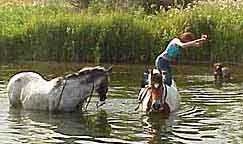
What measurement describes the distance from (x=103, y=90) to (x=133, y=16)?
11.8 metres

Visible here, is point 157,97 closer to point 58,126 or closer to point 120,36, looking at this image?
point 58,126

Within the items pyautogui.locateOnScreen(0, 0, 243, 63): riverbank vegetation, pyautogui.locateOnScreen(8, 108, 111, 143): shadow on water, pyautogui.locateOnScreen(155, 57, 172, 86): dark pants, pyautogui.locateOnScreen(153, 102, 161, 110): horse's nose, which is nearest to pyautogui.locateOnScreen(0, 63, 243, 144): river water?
pyautogui.locateOnScreen(8, 108, 111, 143): shadow on water

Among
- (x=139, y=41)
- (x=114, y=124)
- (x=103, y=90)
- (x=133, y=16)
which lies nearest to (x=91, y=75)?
(x=103, y=90)

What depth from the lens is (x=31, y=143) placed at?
11789mm

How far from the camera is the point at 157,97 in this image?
14.4 meters

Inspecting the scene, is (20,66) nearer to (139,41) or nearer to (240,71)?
(139,41)

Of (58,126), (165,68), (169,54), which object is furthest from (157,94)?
(58,126)

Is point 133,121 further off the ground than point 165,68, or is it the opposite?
point 165,68

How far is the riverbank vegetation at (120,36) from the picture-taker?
79.6ft

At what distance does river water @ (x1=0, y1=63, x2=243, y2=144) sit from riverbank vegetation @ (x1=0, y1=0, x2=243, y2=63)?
5.17 meters

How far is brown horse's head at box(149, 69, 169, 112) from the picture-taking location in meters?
14.3

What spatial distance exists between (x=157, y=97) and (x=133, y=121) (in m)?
0.85

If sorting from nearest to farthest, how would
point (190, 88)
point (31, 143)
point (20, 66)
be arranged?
point (31, 143) → point (190, 88) → point (20, 66)

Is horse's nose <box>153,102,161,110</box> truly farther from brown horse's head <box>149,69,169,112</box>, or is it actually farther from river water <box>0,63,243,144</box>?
river water <box>0,63,243,144</box>
